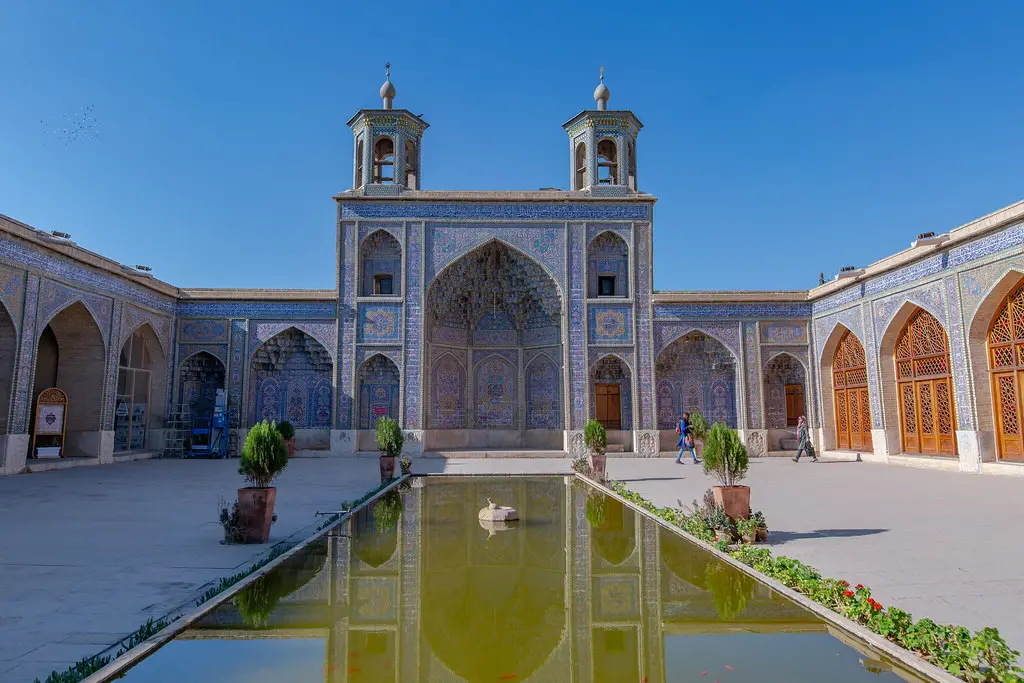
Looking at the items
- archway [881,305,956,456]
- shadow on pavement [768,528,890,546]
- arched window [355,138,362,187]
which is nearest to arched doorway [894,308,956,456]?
archway [881,305,956,456]

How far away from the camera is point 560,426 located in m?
16.2

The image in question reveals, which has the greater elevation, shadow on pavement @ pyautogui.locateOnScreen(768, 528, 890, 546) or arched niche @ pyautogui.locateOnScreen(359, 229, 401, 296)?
arched niche @ pyautogui.locateOnScreen(359, 229, 401, 296)

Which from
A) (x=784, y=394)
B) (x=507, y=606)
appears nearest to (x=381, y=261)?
(x=784, y=394)

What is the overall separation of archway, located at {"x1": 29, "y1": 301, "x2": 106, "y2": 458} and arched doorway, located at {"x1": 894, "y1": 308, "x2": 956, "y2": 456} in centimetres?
1521

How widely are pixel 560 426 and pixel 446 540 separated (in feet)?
37.0

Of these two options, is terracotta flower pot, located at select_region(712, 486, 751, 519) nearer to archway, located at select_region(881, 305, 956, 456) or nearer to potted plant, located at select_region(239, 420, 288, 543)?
potted plant, located at select_region(239, 420, 288, 543)

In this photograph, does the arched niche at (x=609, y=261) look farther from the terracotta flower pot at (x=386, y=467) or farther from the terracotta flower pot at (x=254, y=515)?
the terracotta flower pot at (x=254, y=515)

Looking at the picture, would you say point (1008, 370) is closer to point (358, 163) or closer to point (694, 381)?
point (694, 381)

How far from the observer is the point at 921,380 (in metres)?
11.7

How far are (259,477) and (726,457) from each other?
12.7ft

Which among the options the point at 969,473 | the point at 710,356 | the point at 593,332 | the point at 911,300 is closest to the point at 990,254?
the point at 911,300

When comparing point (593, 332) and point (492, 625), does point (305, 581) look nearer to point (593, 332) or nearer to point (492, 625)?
point (492, 625)

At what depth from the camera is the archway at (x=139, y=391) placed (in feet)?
45.5

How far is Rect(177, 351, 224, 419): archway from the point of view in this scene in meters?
15.2
